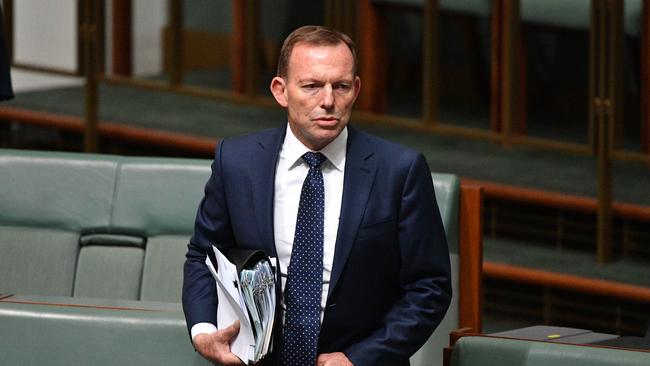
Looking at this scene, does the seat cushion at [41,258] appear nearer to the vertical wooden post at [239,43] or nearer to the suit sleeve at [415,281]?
the suit sleeve at [415,281]

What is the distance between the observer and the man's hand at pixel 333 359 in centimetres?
230

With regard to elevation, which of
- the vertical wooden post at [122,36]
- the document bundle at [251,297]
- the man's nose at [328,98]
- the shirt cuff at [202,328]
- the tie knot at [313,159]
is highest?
the vertical wooden post at [122,36]

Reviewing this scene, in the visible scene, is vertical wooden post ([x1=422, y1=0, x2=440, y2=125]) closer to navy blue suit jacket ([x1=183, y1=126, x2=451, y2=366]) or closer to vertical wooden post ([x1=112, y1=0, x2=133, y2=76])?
vertical wooden post ([x1=112, y1=0, x2=133, y2=76])

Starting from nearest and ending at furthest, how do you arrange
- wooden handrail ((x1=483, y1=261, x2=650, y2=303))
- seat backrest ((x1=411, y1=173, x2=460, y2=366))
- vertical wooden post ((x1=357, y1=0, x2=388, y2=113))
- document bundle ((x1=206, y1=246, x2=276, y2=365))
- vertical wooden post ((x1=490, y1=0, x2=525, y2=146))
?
document bundle ((x1=206, y1=246, x2=276, y2=365)) → seat backrest ((x1=411, y1=173, x2=460, y2=366)) → wooden handrail ((x1=483, y1=261, x2=650, y2=303)) → vertical wooden post ((x1=490, y1=0, x2=525, y2=146)) → vertical wooden post ((x1=357, y1=0, x2=388, y2=113))

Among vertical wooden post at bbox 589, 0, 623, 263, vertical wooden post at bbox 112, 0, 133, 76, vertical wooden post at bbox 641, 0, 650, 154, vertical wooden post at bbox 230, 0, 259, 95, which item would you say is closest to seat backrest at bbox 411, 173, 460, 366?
vertical wooden post at bbox 589, 0, 623, 263

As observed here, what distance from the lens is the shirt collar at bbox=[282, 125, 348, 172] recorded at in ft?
7.67

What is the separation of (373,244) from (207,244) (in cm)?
29

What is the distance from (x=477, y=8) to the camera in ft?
16.2

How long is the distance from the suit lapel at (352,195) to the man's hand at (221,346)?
6.9 inches

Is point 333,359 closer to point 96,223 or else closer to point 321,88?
point 321,88

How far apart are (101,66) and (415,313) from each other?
358 centimetres

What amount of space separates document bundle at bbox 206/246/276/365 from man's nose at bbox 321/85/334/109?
262 millimetres

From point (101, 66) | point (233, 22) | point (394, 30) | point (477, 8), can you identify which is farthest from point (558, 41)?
point (101, 66)

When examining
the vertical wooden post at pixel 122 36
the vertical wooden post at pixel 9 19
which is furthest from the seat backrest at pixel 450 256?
the vertical wooden post at pixel 122 36
